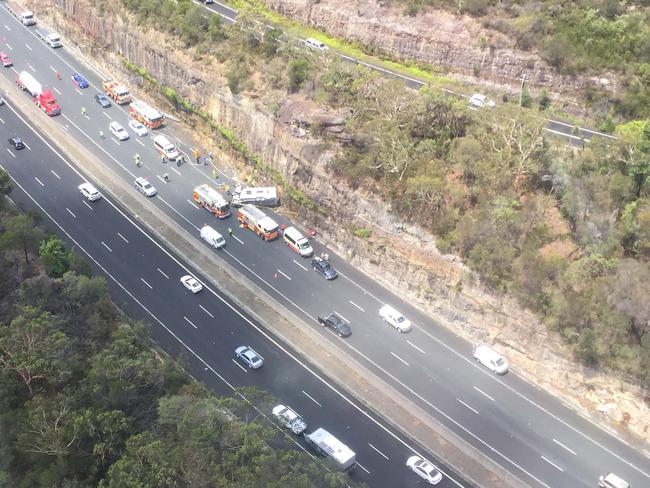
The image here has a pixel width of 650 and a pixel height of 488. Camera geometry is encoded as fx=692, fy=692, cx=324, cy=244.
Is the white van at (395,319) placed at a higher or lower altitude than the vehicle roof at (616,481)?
higher

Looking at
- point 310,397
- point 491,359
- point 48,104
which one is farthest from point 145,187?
point 491,359

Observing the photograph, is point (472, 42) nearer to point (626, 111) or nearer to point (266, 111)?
point (626, 111)

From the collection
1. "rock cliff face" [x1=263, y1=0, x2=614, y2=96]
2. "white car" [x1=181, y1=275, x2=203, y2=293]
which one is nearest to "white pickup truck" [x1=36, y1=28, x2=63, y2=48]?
"rock cliff face" [x1=263, y1=0, x2=614, y2=96]

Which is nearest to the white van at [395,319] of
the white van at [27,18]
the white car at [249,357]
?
the white car at [249,357]

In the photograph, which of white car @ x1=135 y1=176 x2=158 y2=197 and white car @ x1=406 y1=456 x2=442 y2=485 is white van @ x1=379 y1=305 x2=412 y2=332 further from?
white car @ x1=135 y1=176 x2=158 y2=197

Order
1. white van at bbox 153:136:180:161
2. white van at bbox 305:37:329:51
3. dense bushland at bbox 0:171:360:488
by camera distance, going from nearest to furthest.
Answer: dense bushland at bbox 0:171:360:488, white van at bbox 153:136:180:161, white van at bbox 305:37:329:51

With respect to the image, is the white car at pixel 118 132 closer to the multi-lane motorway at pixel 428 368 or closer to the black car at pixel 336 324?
the multi-lane motorway at pixel 428 368
